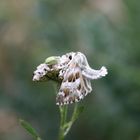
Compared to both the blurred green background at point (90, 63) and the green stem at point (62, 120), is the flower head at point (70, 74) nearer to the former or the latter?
the green stem at point (62, 120)

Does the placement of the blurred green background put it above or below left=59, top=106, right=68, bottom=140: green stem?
above

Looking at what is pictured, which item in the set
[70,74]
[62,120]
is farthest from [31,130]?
[70,74]

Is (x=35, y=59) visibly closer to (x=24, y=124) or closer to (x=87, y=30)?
(x=87, y=30)

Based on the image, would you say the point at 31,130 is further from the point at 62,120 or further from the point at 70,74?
the point at 70,74

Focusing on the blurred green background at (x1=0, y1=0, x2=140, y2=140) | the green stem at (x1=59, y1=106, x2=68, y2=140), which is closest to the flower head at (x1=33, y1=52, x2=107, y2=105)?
the green stem at (x1=59, y1=106, x2=68, y2=140)

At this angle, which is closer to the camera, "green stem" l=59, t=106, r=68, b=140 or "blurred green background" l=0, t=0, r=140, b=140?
"green stem" l=59, t=106, r=68, b=140

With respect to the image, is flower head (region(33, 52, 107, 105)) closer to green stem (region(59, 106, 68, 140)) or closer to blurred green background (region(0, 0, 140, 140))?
green stem (region(59, 106, 68, 140))

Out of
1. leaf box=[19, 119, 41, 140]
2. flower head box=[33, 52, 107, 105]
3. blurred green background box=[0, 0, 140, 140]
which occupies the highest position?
blurred green background box=[0, 0, 140, 140]

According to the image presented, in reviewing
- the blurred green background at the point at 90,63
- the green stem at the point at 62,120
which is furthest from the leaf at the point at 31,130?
the blurred green background at the point at 90,63
